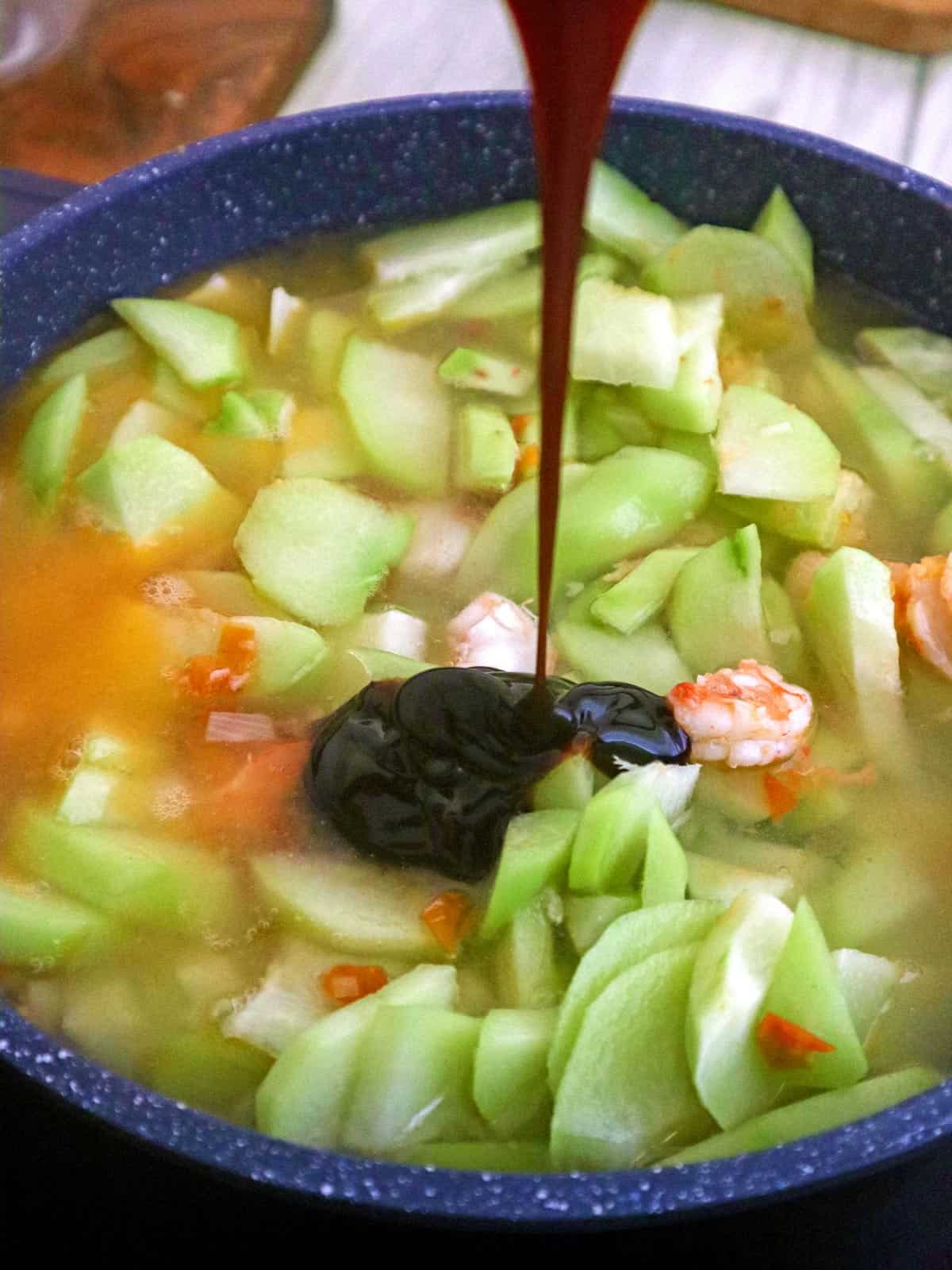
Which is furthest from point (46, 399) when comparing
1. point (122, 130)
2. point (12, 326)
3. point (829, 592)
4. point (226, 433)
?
point (829, 592)

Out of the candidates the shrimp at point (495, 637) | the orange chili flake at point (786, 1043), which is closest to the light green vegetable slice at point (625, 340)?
the shrimp at point (495, 637)

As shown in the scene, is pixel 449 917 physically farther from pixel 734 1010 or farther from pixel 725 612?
pixel 725 612

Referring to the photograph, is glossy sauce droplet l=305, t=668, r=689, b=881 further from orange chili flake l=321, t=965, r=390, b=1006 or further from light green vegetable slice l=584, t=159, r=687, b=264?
light green vegetable slice l=584, t=159, r=687, b=264

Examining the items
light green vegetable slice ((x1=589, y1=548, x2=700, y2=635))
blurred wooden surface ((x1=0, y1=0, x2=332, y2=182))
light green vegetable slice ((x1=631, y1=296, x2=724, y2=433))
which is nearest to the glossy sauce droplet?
light green vegetable slice ((x1=589, y1=548, x2=700, y2=635))

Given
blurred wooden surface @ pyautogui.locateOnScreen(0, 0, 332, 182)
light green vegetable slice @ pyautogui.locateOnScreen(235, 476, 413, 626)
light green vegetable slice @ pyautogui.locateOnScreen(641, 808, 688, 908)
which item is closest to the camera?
light green vegetable slice @ pyautogui.locateOnScreen(641, 808, 688, 908)

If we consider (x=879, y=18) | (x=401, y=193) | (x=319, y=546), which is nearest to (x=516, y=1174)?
(x=319, y=546)

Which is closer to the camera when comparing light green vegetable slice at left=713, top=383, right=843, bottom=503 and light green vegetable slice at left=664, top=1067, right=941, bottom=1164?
light green vegetable slice at left=664, top=1067, right=941, bottom=1164
